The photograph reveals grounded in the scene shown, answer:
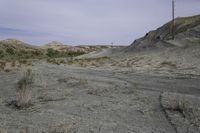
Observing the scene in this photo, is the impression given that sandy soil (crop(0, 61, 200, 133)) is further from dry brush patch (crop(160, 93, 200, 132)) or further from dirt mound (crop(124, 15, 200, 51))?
dirt mound (crop(124, 15, 200, 51))

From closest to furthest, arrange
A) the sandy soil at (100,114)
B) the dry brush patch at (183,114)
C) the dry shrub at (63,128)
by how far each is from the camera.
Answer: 1. the dry shrub at (63,128)
2. the sandy soil at (100,114)
3. the dry brush patch at (183,114)

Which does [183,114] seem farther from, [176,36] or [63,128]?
[176,36]

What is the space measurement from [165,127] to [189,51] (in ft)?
129

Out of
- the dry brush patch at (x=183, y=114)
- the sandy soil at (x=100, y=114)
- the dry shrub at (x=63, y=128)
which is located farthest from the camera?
the dry brush patch at (x=183, y=114)

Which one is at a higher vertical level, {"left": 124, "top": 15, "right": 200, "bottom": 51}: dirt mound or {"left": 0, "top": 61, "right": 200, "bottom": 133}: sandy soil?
{"left": 124, "top": 15, "right": 200, "bottom": 51}: dirt mound

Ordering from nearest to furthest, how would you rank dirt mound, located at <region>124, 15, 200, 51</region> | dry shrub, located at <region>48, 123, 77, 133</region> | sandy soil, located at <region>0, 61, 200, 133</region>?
dry shrub, located at <region>48, 123, 77, 133</region> < sandy soil, located at <region>0, 61, 200, 133</region> < dirt mound, located at <region>124, 15, 200, 51</region>

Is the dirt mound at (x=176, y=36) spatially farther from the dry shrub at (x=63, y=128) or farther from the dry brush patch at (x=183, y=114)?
the dry shrub at (x=63, y=128)

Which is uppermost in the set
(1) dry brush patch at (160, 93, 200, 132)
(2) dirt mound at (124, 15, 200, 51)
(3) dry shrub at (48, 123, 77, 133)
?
(2) dirt mound at (124, 15, 200, 51)

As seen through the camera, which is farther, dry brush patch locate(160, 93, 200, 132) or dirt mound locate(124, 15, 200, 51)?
dirt mound locate(124, 15, 200, 51)

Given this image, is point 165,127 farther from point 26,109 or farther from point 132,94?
point 132,94

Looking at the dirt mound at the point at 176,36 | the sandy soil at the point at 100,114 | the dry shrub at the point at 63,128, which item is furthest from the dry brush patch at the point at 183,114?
the dirt mound at the point at 176,36

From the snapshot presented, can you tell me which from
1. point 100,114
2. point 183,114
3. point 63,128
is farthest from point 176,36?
point 63,128

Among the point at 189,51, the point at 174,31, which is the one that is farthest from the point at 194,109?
the point at 174,31

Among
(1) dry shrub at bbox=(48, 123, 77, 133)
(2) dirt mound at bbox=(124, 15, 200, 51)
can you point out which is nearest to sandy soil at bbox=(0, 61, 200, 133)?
(1) dry shrub at bbox=(48, 123, 77, 133)
